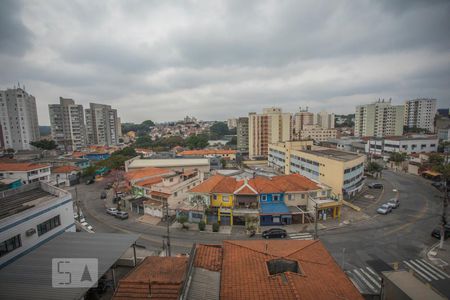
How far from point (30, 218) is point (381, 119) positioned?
408 feet

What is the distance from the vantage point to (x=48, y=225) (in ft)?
59.8

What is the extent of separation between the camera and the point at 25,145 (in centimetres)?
9294

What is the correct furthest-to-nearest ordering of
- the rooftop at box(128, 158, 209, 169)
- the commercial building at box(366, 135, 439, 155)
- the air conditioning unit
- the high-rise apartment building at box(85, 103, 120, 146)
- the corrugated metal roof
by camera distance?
the high-rise apartment building at box(85, 103, 120, 146) → the commercial building at box(366, 135, 439, 155) → the rooftop at box(128, 158, 209, 169) → the air conditioning unit → the corrugated metal roof

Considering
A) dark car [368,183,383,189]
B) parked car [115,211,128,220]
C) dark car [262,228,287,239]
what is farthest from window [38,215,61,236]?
dark car [368,183,383,189]

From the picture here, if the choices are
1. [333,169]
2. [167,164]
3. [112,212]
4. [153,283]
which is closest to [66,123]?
[167,164]

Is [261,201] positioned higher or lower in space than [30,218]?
lower

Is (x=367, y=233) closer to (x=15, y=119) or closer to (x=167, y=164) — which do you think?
(x=167, y=164)

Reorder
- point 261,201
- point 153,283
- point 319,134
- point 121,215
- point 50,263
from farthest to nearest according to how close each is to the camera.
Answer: point 319,134 < point 121,215 < point 261,201 < point 50,263 < point 153,283

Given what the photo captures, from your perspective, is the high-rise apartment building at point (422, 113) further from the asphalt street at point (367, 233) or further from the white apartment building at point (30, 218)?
the white apartment building at point (30, 218)

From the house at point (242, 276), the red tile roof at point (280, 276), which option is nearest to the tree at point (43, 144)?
the house at point (242, 276)

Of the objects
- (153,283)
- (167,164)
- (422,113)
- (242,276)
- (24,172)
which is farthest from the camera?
(422,113)

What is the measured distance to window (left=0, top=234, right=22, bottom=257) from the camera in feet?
47.4

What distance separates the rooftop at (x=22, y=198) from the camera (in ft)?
57.8

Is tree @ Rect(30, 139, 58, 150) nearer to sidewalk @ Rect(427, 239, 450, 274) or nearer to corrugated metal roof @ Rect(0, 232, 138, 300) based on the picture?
corrugated metal roof @ Rect(0, 232, 138, 300)
